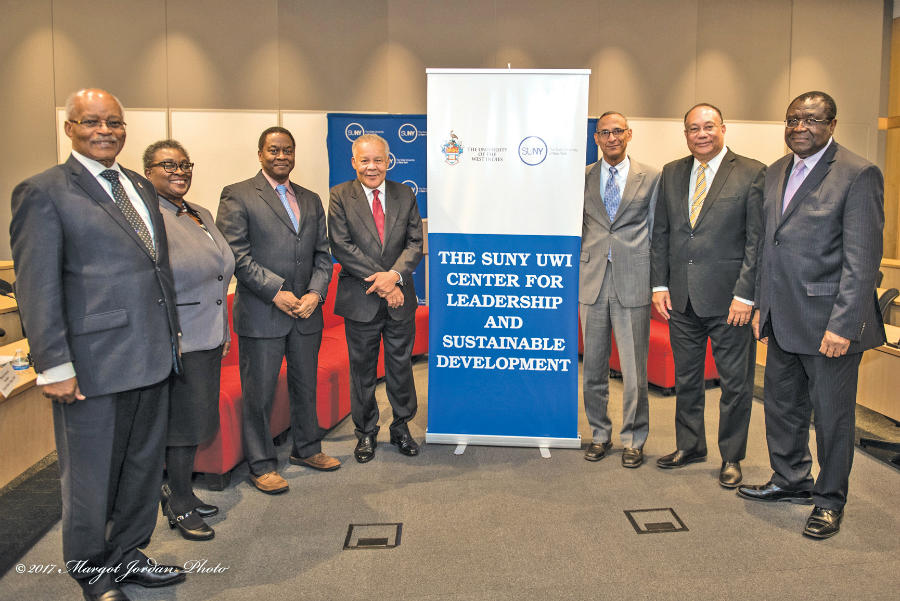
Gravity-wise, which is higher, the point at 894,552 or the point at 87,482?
the point at 87,482

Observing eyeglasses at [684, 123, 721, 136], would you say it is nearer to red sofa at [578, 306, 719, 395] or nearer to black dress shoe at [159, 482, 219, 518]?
red sofa at [578, 306, 719, 395]

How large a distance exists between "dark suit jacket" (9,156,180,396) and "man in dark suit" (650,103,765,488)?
2413mm

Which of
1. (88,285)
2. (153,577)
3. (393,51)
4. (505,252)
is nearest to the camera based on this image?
(88,285)

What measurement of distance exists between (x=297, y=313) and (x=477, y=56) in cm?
450

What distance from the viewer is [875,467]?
134 inches

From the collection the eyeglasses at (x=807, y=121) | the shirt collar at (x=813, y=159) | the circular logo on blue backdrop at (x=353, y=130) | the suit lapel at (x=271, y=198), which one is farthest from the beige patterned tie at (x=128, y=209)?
the circular logo on blue backdrop at (x=353, y=130)

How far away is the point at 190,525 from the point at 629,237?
2545 mm

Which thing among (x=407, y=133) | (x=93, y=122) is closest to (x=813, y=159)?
(x=93, y=122)

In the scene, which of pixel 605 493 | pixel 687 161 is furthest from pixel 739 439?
pixel 687 161

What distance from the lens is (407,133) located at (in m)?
6.43

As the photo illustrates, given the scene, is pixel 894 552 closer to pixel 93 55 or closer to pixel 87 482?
pixel 87 482

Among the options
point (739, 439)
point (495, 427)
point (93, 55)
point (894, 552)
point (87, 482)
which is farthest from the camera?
point (93, 55)

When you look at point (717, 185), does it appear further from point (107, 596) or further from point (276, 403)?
point (107, 596)

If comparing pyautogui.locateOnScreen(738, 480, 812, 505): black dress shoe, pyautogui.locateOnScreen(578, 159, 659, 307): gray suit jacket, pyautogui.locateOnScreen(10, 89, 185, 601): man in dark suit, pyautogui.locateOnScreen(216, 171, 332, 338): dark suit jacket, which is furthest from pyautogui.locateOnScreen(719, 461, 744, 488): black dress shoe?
pyautogui.locateOnScreen(10, 89, 185, 601): man in dark suit
